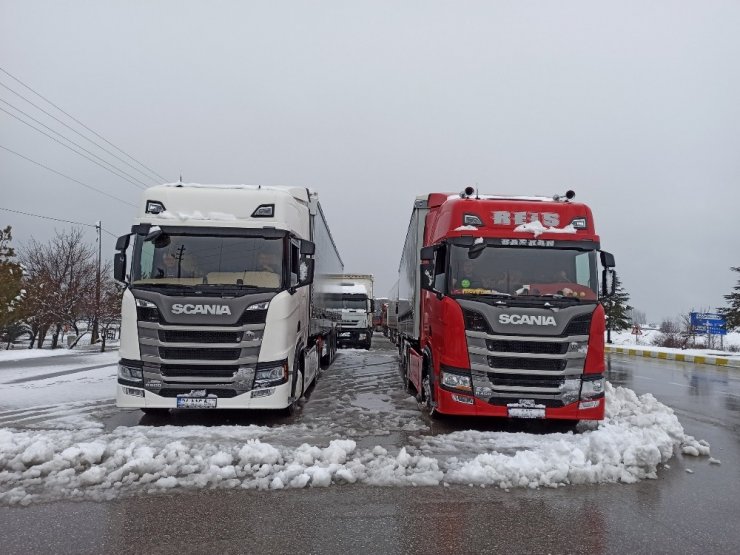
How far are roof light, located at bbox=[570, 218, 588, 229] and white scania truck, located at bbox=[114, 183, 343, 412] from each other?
12.8ft

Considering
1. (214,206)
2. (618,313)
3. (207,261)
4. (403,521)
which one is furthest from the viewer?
(618,313)

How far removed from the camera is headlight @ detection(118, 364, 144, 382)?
698cm

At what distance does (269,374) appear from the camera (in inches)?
282

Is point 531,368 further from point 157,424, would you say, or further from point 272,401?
point 157,424

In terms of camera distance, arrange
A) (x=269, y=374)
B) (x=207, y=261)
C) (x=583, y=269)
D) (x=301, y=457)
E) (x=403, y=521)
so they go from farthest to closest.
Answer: (x=207, y=261), (x=583, y=269), (x=269, y=374), (x=301, y=457), (x=403, y=521)

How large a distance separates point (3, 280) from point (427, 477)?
71.3ft

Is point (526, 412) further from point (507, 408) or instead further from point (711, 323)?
point (711, 323)

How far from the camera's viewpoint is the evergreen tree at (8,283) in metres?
20.8

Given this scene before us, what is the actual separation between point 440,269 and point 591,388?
8.37 ft

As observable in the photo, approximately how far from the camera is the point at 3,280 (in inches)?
814

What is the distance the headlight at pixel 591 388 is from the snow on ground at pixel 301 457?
0.46 m

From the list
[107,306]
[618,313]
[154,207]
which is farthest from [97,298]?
[618,313]

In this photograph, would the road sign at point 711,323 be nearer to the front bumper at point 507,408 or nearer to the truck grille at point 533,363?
the front bumper at point 507,408

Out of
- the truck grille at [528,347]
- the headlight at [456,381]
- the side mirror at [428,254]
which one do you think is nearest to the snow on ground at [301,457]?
the headlight at [456,381]
